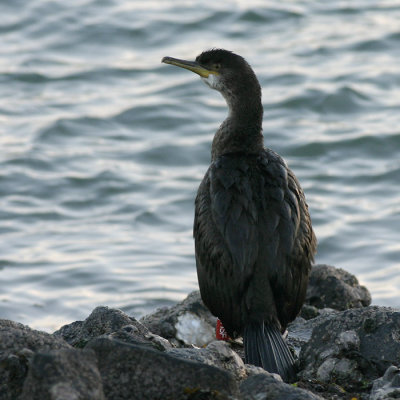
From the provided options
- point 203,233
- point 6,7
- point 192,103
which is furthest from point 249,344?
point 6,7

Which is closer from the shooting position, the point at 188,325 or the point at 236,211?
the point at 236,211

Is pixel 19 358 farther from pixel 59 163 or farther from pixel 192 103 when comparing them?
pixel 192 103

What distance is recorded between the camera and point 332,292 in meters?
7.68

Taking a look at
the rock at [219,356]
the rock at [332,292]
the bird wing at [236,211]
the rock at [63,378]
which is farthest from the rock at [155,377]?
the rock at [332,292]

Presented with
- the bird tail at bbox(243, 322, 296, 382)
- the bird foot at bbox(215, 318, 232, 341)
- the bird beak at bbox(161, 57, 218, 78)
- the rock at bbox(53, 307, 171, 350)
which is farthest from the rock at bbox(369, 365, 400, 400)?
the bird beak at bbox(161, 57, 218, 78)

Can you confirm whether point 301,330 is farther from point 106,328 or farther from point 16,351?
point 16,351

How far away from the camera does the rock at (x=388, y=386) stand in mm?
4922

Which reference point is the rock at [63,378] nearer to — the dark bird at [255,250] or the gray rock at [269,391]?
the gray rock at [269,391]

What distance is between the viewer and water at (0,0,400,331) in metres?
10.3

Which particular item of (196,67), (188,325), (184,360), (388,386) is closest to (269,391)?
(184,360)

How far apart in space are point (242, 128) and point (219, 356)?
243 centimetres

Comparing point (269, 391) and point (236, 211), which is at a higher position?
point (236, 211)

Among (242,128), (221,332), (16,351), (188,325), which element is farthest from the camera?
(242,128)

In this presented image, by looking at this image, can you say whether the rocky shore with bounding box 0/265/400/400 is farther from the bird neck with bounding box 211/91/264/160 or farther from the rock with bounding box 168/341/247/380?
the bird neck with bounding box 211/91/264/160
